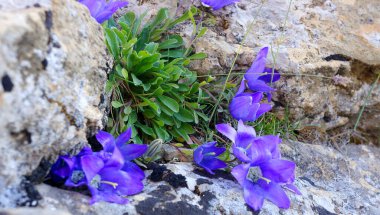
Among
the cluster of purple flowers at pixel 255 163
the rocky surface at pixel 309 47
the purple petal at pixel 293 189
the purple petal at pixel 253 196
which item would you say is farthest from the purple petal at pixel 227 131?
the rocky surface at pixel 309 47

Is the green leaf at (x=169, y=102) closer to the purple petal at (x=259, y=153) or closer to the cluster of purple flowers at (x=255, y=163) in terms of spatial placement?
the cluster of purple flowers at (x=255, y=163)

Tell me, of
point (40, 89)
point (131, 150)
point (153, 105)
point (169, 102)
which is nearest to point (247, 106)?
point (169, 102)

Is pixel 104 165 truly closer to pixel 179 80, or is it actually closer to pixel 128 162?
pixel 128 162

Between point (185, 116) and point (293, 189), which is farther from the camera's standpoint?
point (185, 116)

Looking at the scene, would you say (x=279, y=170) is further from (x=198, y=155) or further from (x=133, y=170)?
(x=133, y=170)

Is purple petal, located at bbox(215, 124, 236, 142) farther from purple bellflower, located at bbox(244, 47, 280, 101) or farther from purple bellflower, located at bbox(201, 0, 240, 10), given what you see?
purple bellflower, located at bbox(201, 0, 240, 10)
